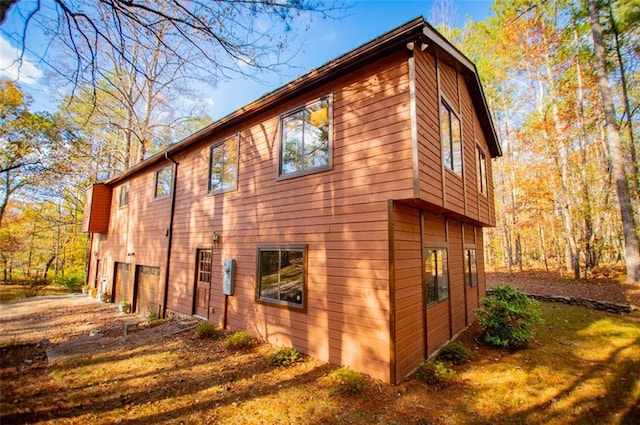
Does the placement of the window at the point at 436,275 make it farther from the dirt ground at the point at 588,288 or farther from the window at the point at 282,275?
the dirt ground at the point at 588,288

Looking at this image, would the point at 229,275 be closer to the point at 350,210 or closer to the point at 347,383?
the point at 350,210

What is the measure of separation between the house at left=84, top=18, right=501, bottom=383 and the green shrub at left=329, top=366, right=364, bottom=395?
38cm

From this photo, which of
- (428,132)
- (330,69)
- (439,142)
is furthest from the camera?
(439,142)

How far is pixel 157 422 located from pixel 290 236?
12.0 feet

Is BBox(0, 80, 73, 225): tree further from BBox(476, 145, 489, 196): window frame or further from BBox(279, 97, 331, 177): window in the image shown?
BBox(476, 145, 489, 196): window frame

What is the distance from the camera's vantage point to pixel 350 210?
5.20 metres

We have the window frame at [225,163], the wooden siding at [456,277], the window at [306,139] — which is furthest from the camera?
the window frame at [225,163]

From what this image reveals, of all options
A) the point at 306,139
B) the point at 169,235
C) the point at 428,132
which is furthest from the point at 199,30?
the point at 169,235

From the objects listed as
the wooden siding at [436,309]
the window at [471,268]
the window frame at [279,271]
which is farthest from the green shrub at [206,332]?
the window at [471,268]

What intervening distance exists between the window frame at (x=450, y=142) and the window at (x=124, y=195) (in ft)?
48.1

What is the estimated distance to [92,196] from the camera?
50.5 ft

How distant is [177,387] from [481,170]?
33.4 feet

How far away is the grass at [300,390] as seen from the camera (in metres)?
3.66

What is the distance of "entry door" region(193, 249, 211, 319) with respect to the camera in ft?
27.3
